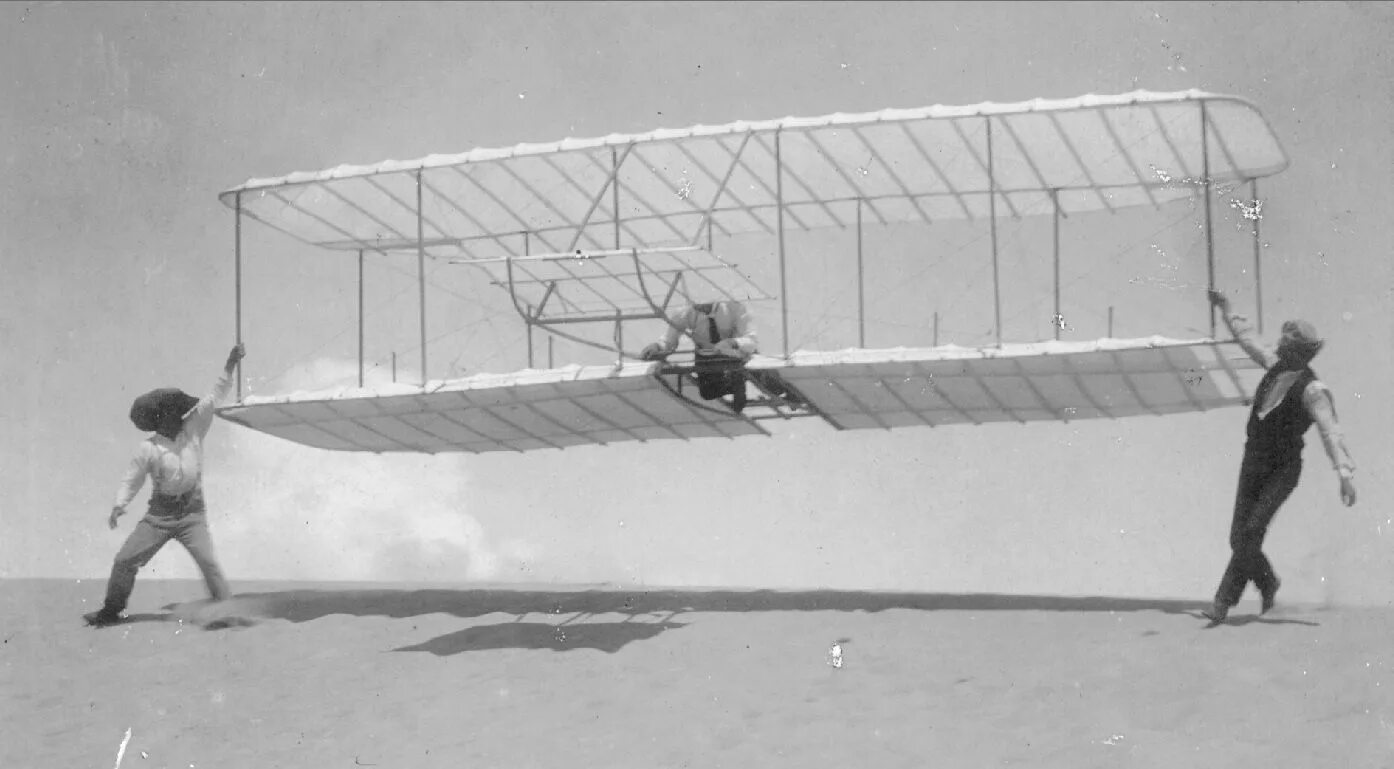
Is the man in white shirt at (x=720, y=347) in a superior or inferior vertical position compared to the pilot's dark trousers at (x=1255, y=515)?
superior

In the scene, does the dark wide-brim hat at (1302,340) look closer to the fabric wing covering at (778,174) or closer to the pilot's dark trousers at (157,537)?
the fabric wing covering at (778,174)

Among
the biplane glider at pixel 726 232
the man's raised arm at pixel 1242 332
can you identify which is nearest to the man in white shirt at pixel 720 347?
the biplane glider at pixel 726 232

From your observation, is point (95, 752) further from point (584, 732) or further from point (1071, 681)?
point (1071, 681)

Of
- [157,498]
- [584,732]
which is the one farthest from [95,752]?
[157,498]

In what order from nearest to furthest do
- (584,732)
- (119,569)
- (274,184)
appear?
(584,732), (119,569), (274,184)

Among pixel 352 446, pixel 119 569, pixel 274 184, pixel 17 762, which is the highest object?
pixel 274 184
